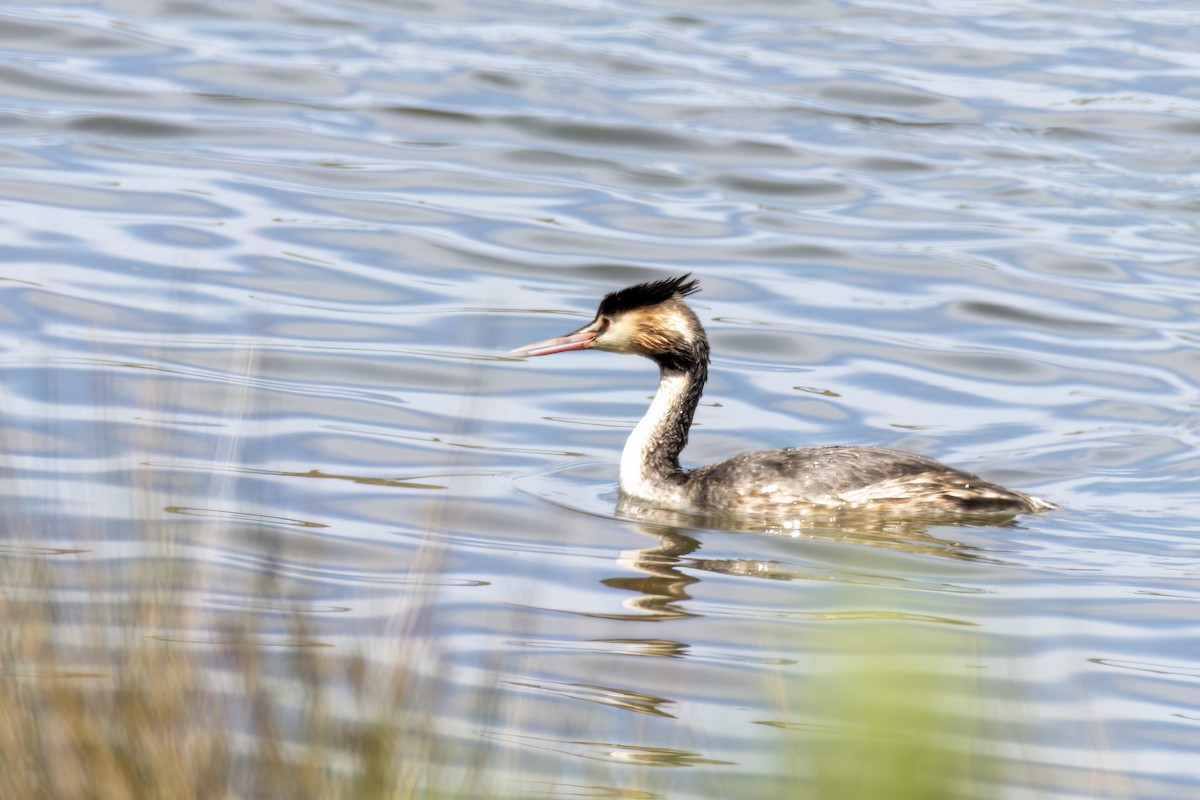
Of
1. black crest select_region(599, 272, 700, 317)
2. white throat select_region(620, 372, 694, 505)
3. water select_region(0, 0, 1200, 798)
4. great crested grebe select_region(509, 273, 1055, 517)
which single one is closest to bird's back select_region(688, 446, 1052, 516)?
great crested grebe select_region(509, 273, 1055, 517)

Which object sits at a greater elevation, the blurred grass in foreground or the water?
the blurred grass in foreground

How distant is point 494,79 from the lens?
60.2 ft

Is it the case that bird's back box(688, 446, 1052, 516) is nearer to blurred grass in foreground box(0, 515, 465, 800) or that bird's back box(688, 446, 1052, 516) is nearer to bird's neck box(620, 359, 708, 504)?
bird's neck box(620, 359, 708, 504)

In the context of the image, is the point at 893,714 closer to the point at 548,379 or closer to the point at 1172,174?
the point at 548,379

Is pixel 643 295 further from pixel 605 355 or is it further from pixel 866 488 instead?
pixel 605 355

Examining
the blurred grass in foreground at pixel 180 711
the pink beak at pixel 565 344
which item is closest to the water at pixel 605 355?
the blurred grass in foreground at pixel 180 711

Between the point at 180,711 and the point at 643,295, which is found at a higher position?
the point at 180,711

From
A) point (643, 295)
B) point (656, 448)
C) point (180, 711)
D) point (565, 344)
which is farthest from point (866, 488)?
point (180, 711)

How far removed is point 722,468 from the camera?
363 inches

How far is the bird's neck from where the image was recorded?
9203 mm

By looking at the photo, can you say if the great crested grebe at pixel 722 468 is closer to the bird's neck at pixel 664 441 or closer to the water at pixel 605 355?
the bird's neck at pixel 664 441

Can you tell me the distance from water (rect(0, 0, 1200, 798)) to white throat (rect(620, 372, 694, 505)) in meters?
0.24

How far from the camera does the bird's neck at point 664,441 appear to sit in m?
9.20

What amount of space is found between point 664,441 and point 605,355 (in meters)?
2.54
